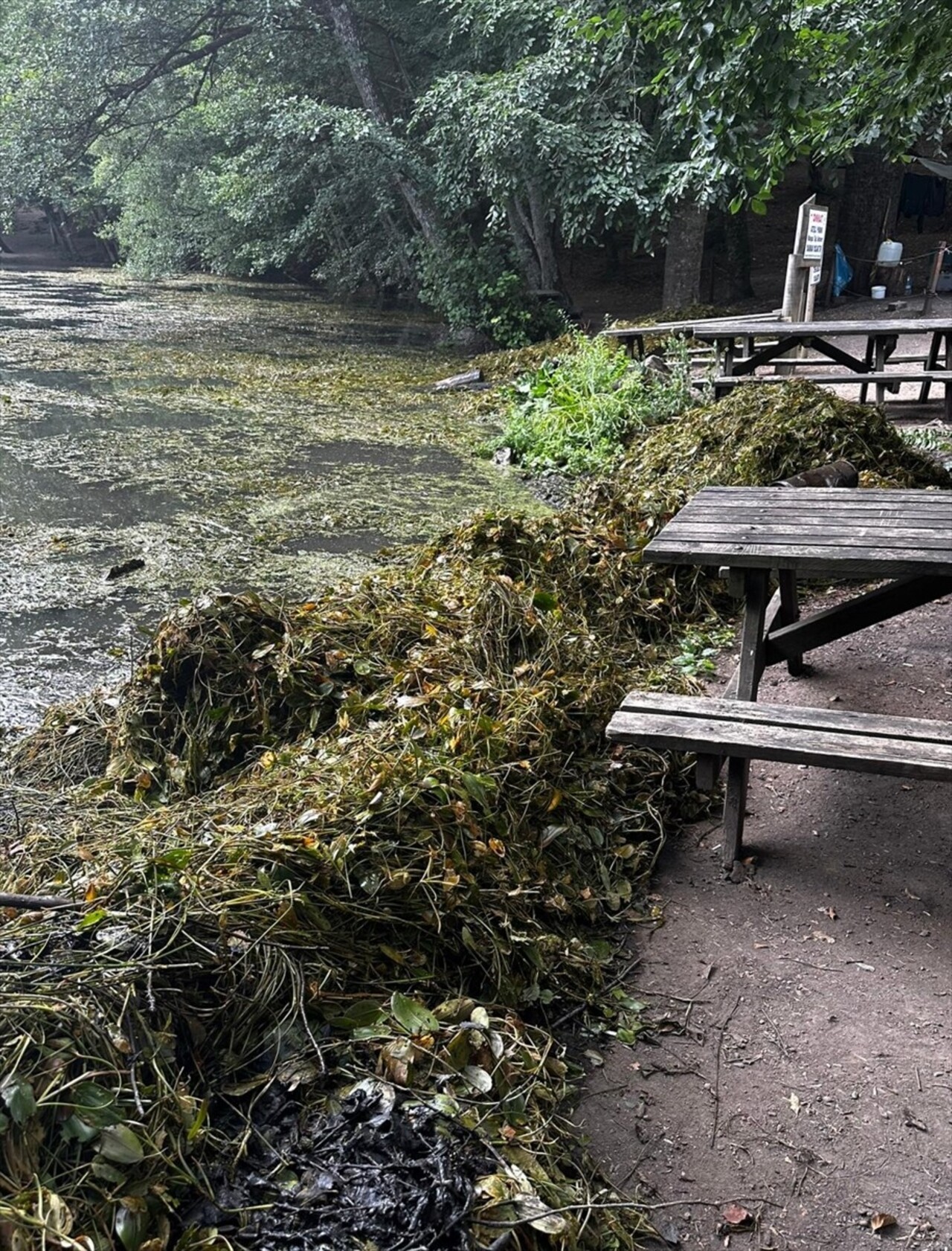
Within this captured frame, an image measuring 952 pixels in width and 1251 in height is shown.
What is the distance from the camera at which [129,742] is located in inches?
138

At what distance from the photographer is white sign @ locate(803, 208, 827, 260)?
10070 millimetres

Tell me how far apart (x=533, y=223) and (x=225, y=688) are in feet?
50.8

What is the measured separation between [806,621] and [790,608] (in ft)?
2.15

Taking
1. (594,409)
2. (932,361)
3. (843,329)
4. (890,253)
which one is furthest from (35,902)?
(890,253)

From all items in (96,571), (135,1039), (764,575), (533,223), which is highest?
(533,223)

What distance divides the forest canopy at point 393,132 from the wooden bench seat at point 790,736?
3.78 meters

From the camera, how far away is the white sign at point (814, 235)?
33.0 feet

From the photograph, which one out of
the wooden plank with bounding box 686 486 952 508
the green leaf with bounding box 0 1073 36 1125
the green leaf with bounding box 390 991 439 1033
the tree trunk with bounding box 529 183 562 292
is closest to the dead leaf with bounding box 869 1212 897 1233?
the green leaf with bounding box 390 991 439 1033

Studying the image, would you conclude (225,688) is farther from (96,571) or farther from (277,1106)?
(96,571)

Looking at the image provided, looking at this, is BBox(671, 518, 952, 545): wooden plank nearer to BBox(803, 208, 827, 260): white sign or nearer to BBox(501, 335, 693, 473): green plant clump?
BBox(501, 335, 693, 473): green plant clump

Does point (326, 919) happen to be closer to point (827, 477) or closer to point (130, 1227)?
point (130, 1227)

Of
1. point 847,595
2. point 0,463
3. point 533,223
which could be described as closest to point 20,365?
point 0,463

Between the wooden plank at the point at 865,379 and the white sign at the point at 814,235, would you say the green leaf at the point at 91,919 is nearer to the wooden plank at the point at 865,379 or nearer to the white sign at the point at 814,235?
the wooden plank at the point at 865,379

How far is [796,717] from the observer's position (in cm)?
295
